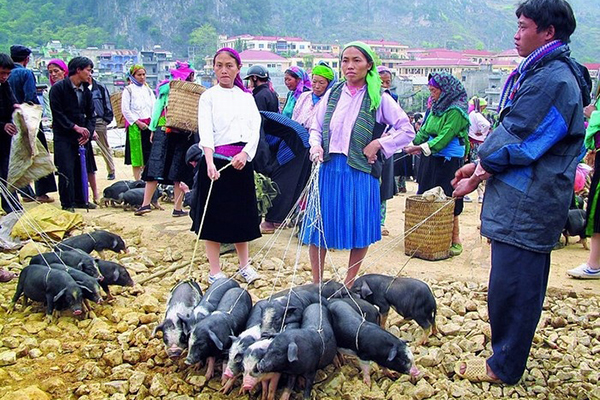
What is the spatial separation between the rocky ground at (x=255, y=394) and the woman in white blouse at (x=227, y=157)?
65cm

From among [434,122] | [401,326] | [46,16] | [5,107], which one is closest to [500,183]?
[401,326]

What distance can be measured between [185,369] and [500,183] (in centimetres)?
230

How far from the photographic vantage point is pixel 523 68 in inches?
123

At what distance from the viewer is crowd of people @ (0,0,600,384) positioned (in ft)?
9.81

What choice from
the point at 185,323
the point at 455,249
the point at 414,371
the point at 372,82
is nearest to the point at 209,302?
the point at 185,323

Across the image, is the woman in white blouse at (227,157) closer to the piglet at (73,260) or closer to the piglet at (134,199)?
the piglet at (73,260)

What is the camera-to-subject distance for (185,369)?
3.62 metres

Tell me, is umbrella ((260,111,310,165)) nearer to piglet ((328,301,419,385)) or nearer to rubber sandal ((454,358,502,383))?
piglet ((328,301,419,385))

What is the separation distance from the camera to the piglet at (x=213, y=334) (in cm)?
341

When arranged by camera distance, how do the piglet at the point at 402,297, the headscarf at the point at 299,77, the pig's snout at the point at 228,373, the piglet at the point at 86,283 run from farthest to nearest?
the headscarf at the point at 299,77
the piglet at the point at 86,283
the piglet at the point at 402,297
the pig's snout at the point at 228,373

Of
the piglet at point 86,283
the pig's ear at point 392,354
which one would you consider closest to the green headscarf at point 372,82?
the pig's ear at point 392,354

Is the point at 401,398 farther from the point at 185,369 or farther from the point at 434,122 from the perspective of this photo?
the point at 434,122

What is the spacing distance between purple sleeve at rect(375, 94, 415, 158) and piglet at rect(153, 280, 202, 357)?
1830 millimetres

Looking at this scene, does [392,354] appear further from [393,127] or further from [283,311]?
[393,127]
